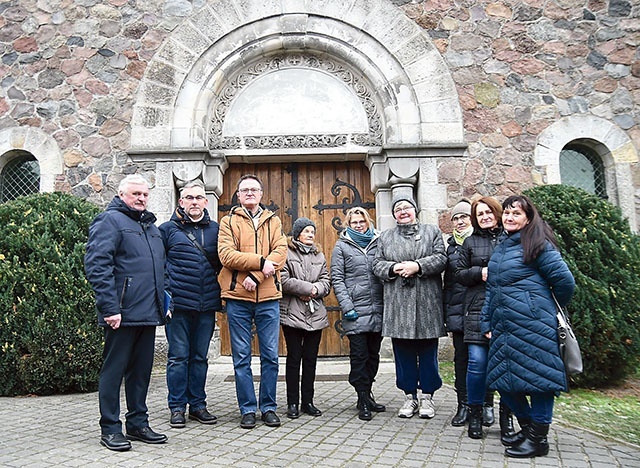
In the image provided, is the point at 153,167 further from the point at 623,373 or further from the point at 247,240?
the point at 623,373

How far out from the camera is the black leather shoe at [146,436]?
3318 mm

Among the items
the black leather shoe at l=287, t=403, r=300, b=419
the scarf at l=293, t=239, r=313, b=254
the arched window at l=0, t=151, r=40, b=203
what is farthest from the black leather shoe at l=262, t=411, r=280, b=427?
the arched window at l=0, t=151, r=40, b=203

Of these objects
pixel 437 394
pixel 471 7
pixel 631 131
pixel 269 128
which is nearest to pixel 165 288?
pixel 437 394

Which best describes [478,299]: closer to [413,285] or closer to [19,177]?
[413,285]

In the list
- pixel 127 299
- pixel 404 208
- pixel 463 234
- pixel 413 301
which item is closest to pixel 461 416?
pixel 413 301

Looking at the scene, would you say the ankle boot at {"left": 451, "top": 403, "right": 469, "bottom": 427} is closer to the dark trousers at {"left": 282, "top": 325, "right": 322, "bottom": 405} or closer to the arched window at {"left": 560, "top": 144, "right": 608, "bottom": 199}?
the dark trousers at {"left": 282, "top": 325, "right": 322, "bottom": 405}

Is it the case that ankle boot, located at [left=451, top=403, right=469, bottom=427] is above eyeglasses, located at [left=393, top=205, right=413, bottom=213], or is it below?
below

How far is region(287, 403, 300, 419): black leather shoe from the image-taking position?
3965mm

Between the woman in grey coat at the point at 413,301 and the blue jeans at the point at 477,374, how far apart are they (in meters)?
0.38

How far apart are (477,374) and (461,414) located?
0.43 m

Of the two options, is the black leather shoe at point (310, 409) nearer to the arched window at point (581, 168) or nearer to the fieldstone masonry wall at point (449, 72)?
the fieldstone masonry wall at point (449, 72)

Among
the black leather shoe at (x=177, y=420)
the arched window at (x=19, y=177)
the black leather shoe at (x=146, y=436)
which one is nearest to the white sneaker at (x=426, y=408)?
the black leather shoe at (x=177, y=420)

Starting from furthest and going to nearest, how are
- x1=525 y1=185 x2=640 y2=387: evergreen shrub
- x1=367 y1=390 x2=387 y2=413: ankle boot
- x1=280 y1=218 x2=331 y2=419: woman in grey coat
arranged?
x1=525 y1=185 x2=640 y2=387: evergreen shrub, x1=367 y1=390 x2=387 y2=413: ankle boot, x1=280 y1=218 x2=331 y2=419: woman in grey coat

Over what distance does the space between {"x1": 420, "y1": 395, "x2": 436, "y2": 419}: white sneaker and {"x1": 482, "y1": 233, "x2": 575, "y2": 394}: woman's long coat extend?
2.77 ft
